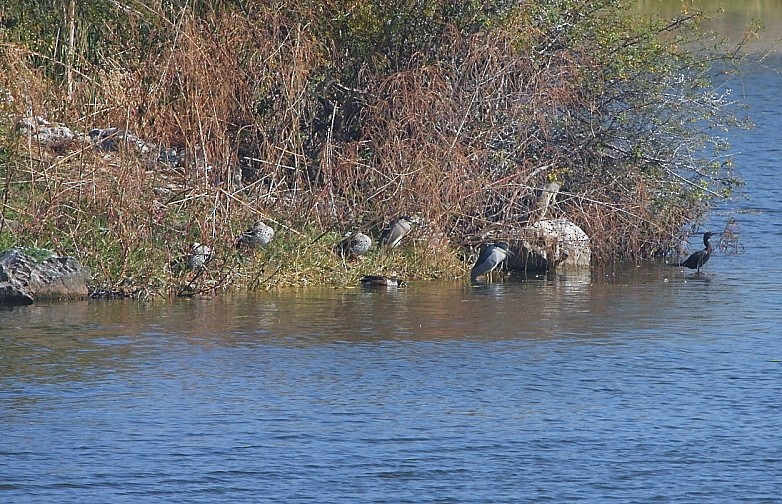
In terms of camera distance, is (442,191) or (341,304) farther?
(442,191)

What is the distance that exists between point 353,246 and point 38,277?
3.15 meters

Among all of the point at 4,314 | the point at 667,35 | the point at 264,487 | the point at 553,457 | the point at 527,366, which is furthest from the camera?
the point at 667,35

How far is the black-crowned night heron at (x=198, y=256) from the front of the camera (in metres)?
13.8

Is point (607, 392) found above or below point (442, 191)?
below

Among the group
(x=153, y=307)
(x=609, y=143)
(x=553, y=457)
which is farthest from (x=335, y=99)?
(x=553, y=457)

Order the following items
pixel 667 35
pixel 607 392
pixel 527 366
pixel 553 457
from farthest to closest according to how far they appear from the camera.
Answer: pixel 667 35 < pixel 527 366 < pixel 607 392 < pixel 553 457

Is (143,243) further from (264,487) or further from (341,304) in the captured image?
(264,487)

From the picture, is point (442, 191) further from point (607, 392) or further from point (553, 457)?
point (553, 457)

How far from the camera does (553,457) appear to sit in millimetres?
8383

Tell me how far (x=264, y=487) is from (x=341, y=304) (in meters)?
5.84

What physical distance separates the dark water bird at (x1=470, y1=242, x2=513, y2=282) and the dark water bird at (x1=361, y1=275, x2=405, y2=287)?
1.04 metres

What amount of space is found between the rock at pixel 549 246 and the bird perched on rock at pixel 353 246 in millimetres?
1837

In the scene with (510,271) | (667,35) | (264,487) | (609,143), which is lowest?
(264,487)

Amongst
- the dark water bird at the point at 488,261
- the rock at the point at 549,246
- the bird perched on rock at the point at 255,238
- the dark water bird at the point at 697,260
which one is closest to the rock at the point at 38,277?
the bird perched on rock at the point at 255,238
